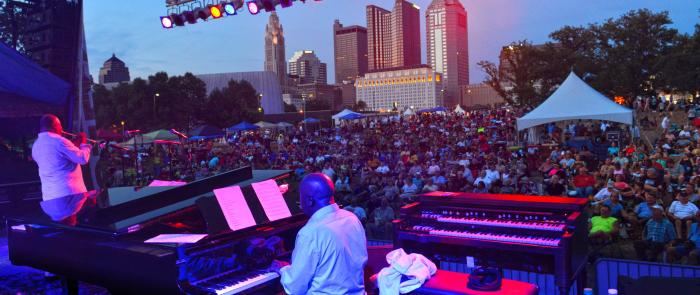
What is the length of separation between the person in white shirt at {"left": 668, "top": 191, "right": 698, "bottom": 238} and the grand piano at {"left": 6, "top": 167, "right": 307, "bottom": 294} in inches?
231

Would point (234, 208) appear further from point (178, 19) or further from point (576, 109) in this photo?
point (178, 19)

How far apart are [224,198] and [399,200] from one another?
6439 millimetres

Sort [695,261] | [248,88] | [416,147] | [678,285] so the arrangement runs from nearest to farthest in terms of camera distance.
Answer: [678,285]
[695,261]
[416,147]
[248,88]

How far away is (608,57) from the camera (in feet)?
114

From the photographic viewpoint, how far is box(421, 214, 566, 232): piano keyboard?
5066 millimetres

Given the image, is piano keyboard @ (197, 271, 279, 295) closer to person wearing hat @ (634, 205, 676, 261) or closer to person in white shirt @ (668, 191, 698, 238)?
person wearing hat @ (634, 205, 676, 261)

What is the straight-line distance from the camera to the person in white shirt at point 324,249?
2.80 meters

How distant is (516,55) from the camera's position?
37.1 metres

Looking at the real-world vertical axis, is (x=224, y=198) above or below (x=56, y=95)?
below

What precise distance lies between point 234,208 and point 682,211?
6672 millimetres

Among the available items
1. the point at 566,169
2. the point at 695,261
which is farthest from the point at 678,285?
the point at 566,169

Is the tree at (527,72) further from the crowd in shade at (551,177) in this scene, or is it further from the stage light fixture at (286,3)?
the stage light fixture at (286,3)

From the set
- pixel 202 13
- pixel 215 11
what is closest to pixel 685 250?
pixel 215 11

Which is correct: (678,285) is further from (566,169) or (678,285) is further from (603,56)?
(603,56)
